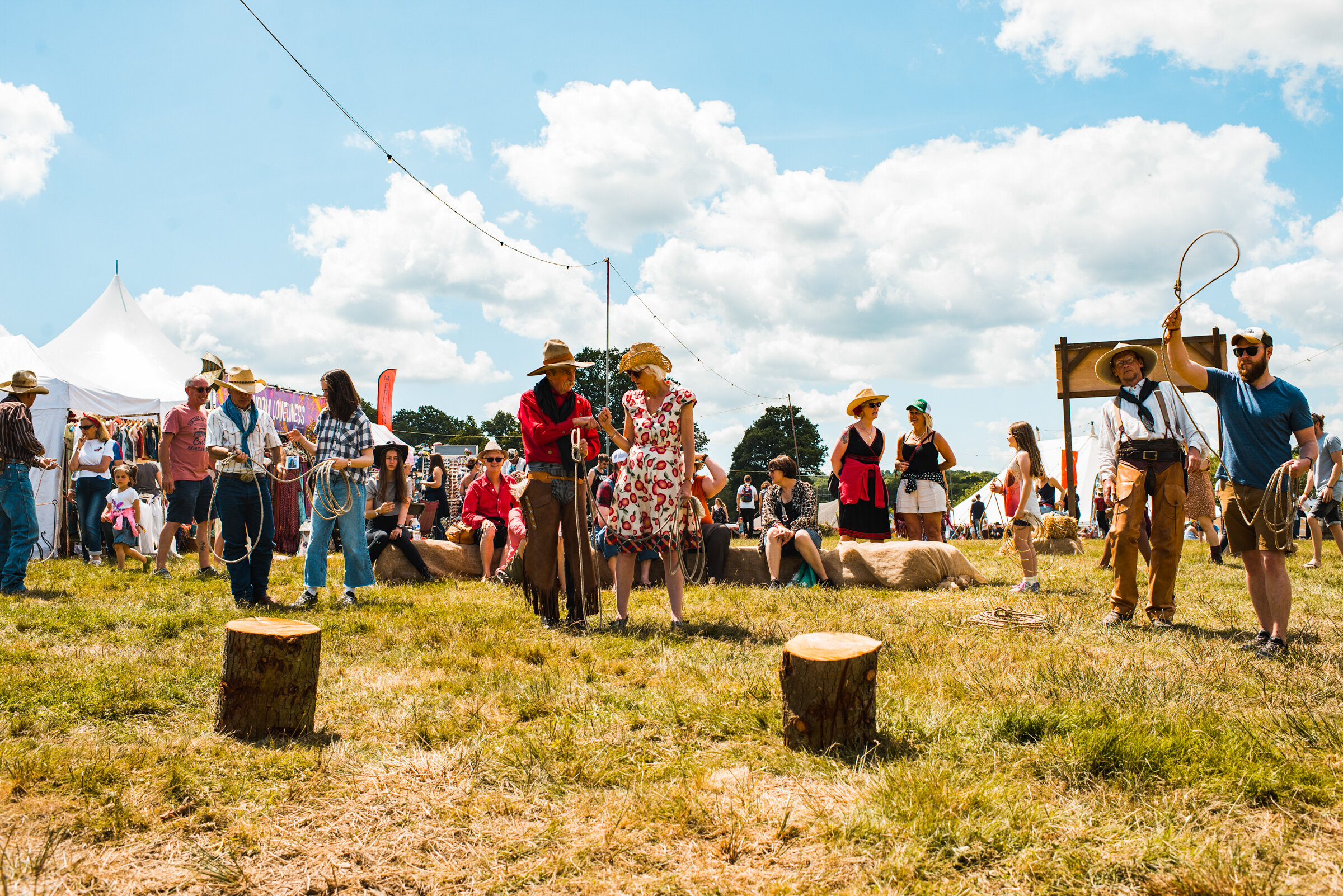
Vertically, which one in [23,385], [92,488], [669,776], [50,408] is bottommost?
[669,776]

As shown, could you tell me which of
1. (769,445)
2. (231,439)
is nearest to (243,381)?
(231,439)

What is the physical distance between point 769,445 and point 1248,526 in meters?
57.3

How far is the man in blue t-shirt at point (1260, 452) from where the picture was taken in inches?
173

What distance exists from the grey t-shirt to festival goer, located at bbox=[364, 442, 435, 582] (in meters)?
9.14

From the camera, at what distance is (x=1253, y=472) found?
4523 millimetres

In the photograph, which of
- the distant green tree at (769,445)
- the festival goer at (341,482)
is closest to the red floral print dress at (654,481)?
the festival goer at (341,482)

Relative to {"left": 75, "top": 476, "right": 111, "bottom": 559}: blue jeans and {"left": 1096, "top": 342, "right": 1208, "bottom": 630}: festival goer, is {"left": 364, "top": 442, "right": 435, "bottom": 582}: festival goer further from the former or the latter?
{"left": 1096, "top": 342, "right": 1208, "bottom": 630}: festival goer

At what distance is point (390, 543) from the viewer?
8336 mm

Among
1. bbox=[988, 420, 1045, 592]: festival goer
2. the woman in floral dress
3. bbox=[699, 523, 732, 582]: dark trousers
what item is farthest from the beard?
bbox=[699, 523, 732, 582]: dark trousers

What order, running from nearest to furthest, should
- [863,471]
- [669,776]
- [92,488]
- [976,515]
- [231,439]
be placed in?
[669,776]
[231,439]
[863,471]
[92,488]
[976,515]

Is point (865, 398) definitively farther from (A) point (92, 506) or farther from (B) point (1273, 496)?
(A) point (92, 506)

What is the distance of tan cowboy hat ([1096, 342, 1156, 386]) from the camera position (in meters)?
5.27

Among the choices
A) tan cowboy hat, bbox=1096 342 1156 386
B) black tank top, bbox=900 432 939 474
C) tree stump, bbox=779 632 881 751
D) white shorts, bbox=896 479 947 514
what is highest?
tan cowboy hat, bbox=1096 342 1156 386

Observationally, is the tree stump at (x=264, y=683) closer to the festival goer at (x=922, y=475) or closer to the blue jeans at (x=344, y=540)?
the blue jeans at (x=344, y=540)
